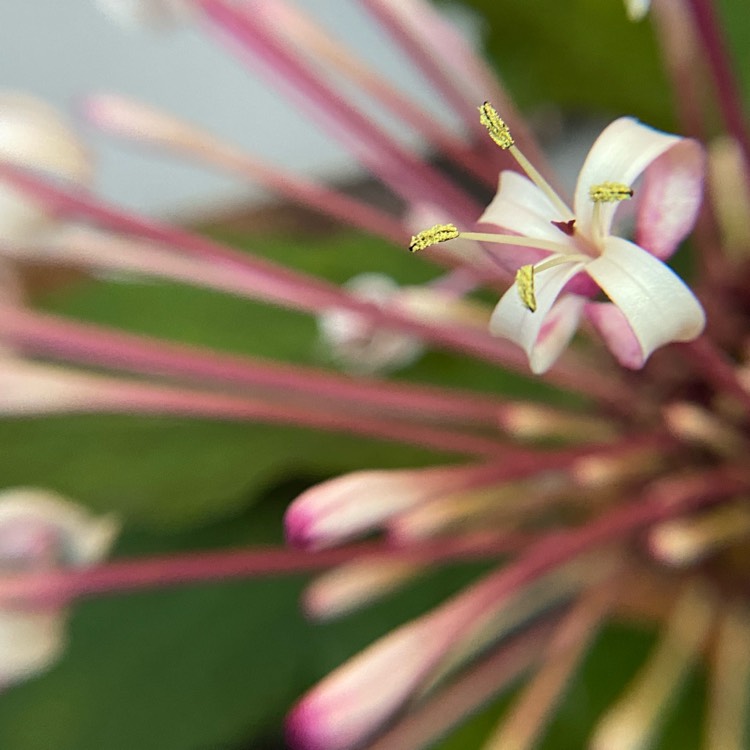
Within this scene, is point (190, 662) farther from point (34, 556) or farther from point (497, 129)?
point (497, 129)

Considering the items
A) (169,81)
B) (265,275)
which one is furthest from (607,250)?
(169,81)

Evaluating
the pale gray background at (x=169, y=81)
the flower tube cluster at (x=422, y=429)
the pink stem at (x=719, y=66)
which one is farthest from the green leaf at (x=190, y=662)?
the pale gray background at (x=169, y=81)

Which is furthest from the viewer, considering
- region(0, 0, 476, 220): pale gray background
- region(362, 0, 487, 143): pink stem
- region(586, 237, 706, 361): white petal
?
region(0, 0, 476, 220): pale gray background

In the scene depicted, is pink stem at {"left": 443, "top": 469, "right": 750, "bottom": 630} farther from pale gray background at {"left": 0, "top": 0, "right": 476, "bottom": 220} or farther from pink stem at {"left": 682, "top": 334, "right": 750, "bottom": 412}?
pale gray background at {"left": 0, "top": 0, "right": 476, "bottom": 220}

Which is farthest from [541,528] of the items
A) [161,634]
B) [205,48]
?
[205,48]

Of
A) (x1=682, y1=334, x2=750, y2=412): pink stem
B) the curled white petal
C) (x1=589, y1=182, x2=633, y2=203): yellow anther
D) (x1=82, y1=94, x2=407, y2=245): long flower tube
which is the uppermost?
(x1=82, y1=94, x2=407, y2=245): long flower tube

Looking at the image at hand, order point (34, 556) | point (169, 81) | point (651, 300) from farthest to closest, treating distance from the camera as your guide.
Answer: point (169, 81) → point (34, 556) → point (651, 300)

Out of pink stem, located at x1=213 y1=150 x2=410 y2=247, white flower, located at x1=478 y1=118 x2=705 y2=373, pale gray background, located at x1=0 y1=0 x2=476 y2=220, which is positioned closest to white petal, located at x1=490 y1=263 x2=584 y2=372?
white flower, located at x1=478 y1=118 x2=705 y2=373

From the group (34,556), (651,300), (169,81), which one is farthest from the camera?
(169,81)
